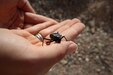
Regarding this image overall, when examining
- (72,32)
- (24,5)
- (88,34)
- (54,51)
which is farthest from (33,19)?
(88,34)

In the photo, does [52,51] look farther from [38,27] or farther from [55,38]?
[38,27]

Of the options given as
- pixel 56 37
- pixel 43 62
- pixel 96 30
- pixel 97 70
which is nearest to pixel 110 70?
pixel 97 70

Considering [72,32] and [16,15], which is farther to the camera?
[16,15]

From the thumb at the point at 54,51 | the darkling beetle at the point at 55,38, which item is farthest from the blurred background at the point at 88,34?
the thumb at the point at 54,51

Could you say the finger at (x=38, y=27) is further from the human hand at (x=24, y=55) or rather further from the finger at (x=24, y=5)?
the human hand at (x=24, y=55)

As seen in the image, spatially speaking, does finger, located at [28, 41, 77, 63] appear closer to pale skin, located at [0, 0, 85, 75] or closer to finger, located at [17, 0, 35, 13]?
pale skin, located at [0, 0, 85, 75]

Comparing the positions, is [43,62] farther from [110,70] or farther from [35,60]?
[110,70]
